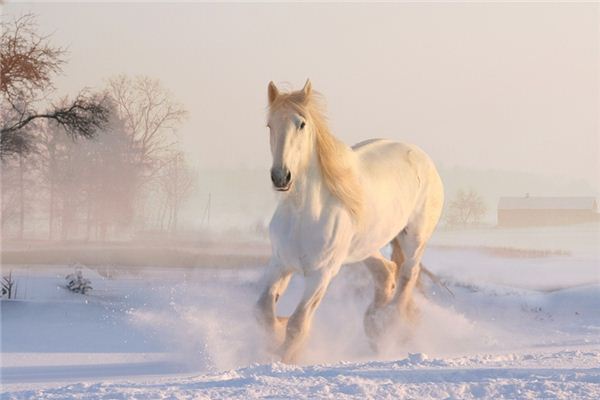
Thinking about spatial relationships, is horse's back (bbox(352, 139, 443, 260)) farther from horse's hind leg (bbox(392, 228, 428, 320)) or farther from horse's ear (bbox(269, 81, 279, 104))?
horse's ear (bbox(269, 81, 279, 104))

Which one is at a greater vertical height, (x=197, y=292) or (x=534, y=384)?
(x=534, y=384)

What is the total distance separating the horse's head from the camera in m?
6.55

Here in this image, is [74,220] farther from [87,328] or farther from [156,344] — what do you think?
[156,344]

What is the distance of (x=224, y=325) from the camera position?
8.26 metres

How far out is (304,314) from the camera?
717 centimetres

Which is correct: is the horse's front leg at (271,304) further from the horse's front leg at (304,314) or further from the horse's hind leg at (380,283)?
the horse's hind leg at (380,283)

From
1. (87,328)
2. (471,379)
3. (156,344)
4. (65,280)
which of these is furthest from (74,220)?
(471,379)

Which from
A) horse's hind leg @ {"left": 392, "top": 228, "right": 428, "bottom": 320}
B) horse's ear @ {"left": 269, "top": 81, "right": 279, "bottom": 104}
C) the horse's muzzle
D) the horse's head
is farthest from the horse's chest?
horse's hind leg @ {"left": 392, "top": 228, "right": 428, "bottom": 320}

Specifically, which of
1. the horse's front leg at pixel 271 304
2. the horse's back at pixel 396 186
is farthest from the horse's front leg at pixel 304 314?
the horse's back at pixel 396 186

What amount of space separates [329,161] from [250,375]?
6.70ft

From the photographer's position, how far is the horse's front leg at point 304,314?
23.4 feet

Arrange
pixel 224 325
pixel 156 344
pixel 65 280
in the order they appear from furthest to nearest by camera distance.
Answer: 1. pixel 65 280
2. pixel 156 344
3. pixel 224 325

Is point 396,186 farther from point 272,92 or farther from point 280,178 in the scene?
point 280,178

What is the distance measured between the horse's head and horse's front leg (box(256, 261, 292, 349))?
960mm
